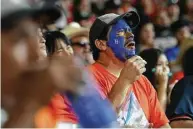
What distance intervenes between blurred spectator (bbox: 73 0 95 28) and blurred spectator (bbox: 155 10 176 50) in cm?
90

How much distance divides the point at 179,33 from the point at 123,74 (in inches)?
172

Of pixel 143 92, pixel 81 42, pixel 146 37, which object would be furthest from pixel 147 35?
pixel 143 92

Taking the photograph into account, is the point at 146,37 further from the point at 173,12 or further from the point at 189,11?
the point at 189,11

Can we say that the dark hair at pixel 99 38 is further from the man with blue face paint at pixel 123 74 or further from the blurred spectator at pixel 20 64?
the blurred spectator at pixel 20 64

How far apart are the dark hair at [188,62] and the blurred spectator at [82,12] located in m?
3.18

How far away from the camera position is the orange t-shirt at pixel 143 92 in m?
3.71

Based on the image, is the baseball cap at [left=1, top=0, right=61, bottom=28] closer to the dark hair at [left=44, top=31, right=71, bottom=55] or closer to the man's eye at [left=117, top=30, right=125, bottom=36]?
the man's eye at [left=117, top=30, right=125, bottom=36]

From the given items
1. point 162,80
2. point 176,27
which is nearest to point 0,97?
point 162,80

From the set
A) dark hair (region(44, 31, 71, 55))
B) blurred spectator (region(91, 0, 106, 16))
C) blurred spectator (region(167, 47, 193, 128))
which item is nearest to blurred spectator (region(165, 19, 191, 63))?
blurred spectator (region(91, 0, 106, 16))

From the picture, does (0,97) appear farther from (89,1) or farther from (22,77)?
(89,1)

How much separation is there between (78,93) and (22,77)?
0.14 metres

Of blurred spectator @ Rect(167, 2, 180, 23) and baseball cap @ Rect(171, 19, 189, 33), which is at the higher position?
blurred spectator @ Rect(167, 2, 180, 23)

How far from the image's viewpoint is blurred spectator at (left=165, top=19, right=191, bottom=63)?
704cm

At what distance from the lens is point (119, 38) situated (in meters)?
3.86
